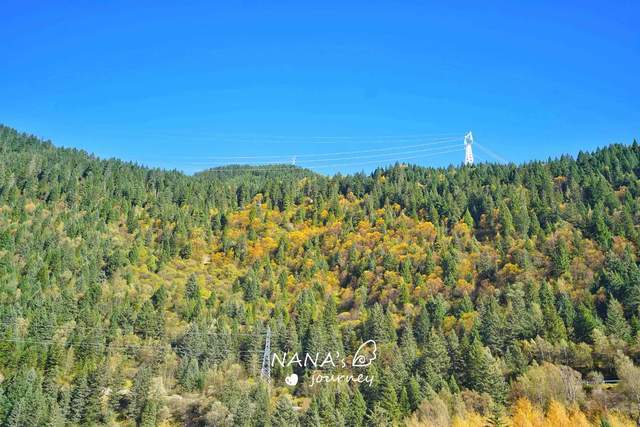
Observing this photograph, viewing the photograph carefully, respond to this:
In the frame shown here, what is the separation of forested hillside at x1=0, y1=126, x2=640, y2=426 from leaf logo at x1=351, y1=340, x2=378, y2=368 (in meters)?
2.26

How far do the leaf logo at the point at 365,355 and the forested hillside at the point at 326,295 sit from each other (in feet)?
7.40

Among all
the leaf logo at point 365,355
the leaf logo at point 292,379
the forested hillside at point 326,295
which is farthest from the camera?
the leaf logo at point 365,355

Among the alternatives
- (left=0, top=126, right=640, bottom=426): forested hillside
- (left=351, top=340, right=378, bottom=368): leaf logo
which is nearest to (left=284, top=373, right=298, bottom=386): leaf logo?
(left=0, top=126, right=640, bottom=426): forested hillside

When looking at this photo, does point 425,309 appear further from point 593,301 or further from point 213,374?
point 213,374

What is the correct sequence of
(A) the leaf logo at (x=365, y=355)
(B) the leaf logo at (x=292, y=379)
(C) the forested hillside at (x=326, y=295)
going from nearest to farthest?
(C) the forested hillside at (x=326, y=295)
(B) the leaf logo at (x=292, y=379)
(A) the leaf logo at (x=365, y=355)

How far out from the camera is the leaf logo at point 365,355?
97.7 metres

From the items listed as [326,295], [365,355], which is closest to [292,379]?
[365,355]

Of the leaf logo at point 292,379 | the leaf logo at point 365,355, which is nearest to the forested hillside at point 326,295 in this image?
the leaf logo at point 292,379

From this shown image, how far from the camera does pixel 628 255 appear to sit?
359ft

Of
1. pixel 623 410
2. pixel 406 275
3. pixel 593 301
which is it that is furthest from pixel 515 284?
pixel 623 410

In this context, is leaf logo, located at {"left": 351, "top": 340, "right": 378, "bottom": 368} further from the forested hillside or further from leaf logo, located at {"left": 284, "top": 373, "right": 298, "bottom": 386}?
leaf logo, located at {"left": 284, "top": 373, "right": 298, "bottom": 386}

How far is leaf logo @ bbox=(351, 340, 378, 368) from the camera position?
97.7m

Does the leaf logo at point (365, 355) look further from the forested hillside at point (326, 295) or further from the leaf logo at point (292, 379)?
the leaf logo at point (292, 379)

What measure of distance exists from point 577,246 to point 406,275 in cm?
3705
